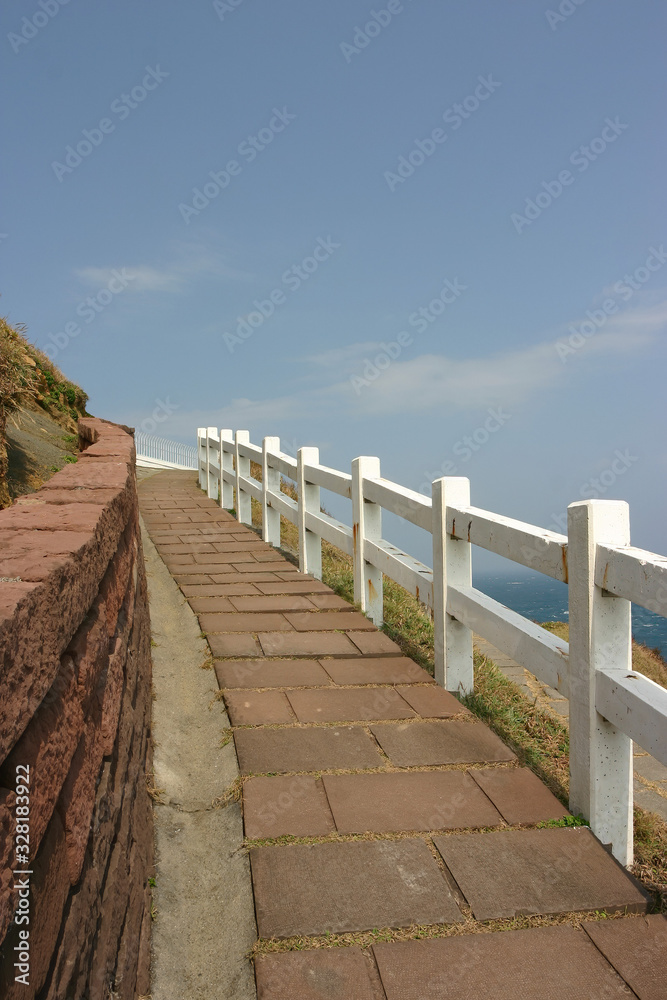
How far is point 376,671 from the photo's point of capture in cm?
467

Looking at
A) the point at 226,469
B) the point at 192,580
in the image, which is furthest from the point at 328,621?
the point at 226,469

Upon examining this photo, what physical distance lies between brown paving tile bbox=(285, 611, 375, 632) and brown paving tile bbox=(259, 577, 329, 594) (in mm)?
675

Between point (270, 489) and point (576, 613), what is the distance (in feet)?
20.3

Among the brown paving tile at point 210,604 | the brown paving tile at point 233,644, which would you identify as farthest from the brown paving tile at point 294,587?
the brown paving tile at point 233,644

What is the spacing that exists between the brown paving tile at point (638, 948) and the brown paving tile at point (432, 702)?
1.59 m

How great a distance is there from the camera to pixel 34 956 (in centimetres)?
125

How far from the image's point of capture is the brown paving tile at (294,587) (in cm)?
652

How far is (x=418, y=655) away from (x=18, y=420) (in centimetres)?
537

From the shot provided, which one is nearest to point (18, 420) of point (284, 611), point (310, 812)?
point (284, 611)

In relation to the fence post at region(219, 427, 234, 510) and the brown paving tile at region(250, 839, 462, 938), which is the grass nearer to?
the brown paving tile at region(250, 839, 462, 938)

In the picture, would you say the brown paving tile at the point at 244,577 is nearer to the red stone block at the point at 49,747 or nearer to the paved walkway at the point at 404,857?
the paved walkway at the point at 404,857

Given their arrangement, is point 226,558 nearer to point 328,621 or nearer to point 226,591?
point 226,591

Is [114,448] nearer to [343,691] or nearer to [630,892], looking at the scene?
[343,691]

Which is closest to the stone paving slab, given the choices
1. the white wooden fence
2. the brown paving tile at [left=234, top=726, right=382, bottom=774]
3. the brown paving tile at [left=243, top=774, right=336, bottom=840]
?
the white wooden fence
